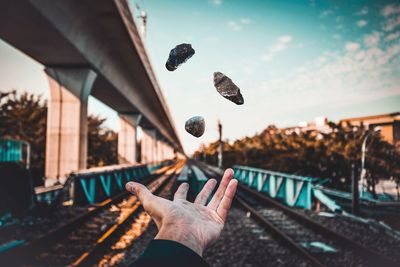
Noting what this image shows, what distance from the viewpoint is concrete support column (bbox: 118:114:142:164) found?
1254 inches

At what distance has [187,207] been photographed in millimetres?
1878

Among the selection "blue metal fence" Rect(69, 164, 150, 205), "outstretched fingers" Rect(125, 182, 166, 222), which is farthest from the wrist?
"blue metal fence" Rect(69, 164, 150, 205)

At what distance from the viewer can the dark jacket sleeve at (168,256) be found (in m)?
1.23

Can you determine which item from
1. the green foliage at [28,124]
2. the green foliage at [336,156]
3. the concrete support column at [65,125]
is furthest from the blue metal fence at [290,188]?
the green foliage at [28,124]

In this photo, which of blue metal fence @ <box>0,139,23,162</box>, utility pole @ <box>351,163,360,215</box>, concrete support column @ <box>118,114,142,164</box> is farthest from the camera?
concrete support column @ <box>118,114,142,164</box>

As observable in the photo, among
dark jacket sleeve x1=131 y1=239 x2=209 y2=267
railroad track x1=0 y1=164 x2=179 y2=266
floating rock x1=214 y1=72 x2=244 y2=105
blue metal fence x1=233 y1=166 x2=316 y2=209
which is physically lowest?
railroad track x1=0 y1=164 x2=179 y2=266

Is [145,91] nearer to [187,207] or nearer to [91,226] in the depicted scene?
[91,226]

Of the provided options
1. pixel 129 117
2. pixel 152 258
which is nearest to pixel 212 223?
pixel 152 258

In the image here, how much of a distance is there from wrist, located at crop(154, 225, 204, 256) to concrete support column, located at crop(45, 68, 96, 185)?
1492 cm

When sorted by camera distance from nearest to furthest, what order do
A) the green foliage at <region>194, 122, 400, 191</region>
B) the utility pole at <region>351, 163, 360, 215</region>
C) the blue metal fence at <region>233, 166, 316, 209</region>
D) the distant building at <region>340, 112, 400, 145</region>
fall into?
the utility pole at <region>351, 163, 360, 215</region> < the blue metal fence at <region>233, 166, 316, 209</region> < the green foliage at <region>194, 122, 400, 191</region> < the distant building at <region>340, 112, 400, 145</region>

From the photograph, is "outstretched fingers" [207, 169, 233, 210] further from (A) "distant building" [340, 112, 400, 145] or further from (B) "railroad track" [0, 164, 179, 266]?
(A) "distant building" [340, 112, 400, 145]

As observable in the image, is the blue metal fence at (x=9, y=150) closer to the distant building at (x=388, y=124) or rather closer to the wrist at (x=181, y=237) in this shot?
the wrist at (x=181, y=237)

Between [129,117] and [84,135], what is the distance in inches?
611

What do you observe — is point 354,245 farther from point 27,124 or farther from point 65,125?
point 27,124
